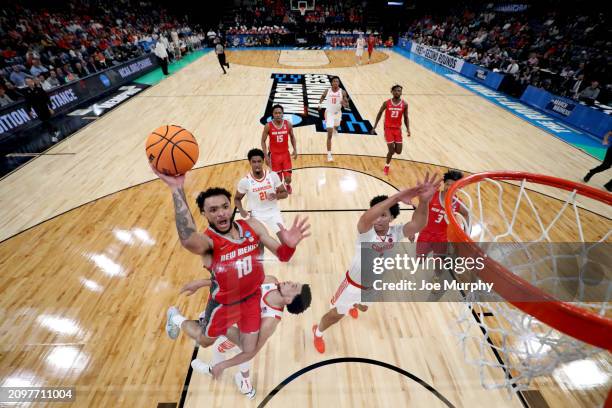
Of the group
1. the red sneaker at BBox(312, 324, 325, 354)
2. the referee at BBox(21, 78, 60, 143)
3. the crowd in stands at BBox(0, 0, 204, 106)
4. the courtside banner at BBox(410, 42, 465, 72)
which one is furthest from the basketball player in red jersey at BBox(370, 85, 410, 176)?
the courtside banner at BBox(410, 42, 465, 72)

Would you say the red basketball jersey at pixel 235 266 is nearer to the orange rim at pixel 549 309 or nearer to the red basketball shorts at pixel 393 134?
the orange rim at pixel 549 309

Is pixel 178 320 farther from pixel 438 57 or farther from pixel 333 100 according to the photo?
pixel 438 57

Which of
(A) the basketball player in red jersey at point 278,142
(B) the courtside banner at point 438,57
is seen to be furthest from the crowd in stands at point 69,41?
(B) the courtside banner at point 438,57

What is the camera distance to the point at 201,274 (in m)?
4.66

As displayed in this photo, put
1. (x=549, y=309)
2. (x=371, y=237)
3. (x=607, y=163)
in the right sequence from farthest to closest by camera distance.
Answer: (x=607, y=163)
(x=371, y=237)
(x=549, y=309)

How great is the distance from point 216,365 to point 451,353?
2604 mm

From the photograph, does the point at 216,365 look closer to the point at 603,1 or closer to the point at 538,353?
the point at 538,353

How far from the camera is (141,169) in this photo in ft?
25.1

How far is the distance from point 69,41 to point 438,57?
2077 cm

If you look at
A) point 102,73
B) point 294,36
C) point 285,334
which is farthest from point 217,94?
point 294,36

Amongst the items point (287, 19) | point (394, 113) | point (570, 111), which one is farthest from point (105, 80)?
point (287, 19)

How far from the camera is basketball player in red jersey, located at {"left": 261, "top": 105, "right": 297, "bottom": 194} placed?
17.9ft

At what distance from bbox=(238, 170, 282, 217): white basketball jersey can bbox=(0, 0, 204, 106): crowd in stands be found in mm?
8158

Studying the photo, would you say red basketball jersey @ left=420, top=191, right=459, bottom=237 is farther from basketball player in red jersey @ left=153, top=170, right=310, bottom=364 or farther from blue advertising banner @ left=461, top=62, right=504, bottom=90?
blue advertising banner @ left=461, top=62, right=504, bottom=90
